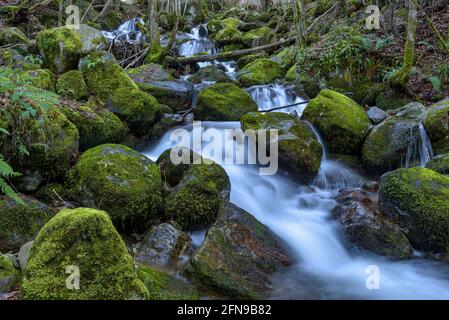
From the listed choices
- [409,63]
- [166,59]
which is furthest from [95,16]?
[409,63]

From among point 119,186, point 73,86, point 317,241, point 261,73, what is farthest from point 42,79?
point 261,73

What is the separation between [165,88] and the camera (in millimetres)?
9195

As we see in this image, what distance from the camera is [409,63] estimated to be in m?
8.64

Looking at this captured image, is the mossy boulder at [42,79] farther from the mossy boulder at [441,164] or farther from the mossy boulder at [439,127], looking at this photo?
the mossy boulder at [439,127]

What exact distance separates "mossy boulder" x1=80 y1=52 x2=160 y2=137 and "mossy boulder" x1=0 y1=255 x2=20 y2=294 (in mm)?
4285

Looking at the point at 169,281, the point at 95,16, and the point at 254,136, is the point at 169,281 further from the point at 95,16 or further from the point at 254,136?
the point at 95,16

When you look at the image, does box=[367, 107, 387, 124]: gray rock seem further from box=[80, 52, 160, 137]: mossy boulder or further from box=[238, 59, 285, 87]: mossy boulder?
box=[80, 52, 160, 137]: mossy boulder

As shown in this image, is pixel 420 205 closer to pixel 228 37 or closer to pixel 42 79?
pixel 42 79

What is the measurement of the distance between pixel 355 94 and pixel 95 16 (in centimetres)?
1478

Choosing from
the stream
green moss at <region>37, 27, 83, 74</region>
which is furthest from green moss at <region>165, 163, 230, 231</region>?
green moss at <region>37, 27, 83, 74</region>

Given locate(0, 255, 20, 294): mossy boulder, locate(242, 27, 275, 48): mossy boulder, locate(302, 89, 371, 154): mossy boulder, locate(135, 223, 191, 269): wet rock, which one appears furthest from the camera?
locate(242, 27, 275, 48): mossy boulder

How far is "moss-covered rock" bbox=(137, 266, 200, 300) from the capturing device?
344 centimetres

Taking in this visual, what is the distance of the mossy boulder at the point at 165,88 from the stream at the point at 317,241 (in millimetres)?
1182

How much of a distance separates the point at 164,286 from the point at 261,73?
9.28 m
